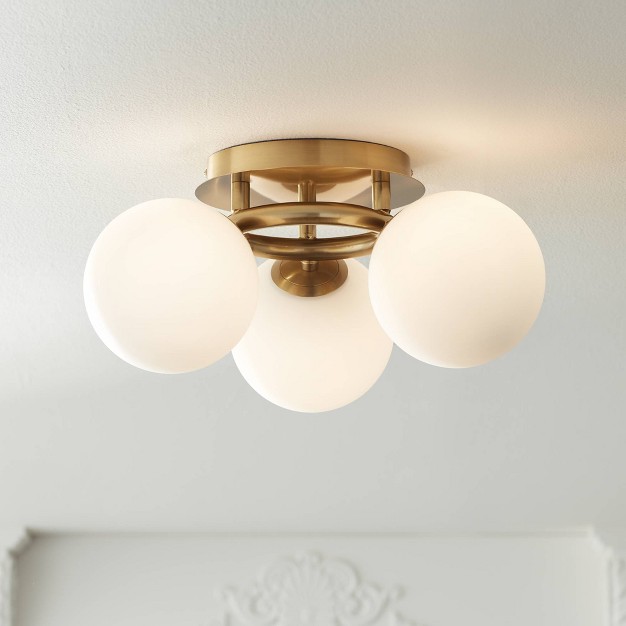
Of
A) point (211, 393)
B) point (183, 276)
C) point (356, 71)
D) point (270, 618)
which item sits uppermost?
point (211, 393)

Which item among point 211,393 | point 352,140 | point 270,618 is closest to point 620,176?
point 352,140

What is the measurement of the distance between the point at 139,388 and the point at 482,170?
1299mm

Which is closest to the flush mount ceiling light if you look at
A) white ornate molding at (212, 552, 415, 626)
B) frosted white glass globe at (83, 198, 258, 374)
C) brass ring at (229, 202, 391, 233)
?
frosted white glass globe at (83, 198, 258, 374)

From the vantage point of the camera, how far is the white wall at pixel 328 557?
3.00 metres

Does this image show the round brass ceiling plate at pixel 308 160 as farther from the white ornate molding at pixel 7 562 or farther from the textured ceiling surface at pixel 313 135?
the white ornate molding at pixel 7 562

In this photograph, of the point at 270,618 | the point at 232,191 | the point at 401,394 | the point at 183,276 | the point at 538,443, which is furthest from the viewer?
the point at 270,618

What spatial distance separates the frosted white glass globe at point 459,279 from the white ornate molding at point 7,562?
7.82 feet

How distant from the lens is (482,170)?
46.3 inches

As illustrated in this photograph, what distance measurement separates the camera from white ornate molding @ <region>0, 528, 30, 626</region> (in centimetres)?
297

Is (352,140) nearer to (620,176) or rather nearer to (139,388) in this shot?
(620,176)

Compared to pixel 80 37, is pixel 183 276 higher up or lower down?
lower down

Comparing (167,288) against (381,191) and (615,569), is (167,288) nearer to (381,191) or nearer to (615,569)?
(381,191)

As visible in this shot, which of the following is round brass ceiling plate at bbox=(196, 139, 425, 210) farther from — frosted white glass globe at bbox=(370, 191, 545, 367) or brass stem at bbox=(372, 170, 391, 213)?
Result: frosted white glass globe at bbox=(370, 191, 545, 367)

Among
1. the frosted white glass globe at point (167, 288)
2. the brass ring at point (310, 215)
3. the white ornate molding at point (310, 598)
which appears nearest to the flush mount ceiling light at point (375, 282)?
the frosted white glass globe at point (167, 288)
